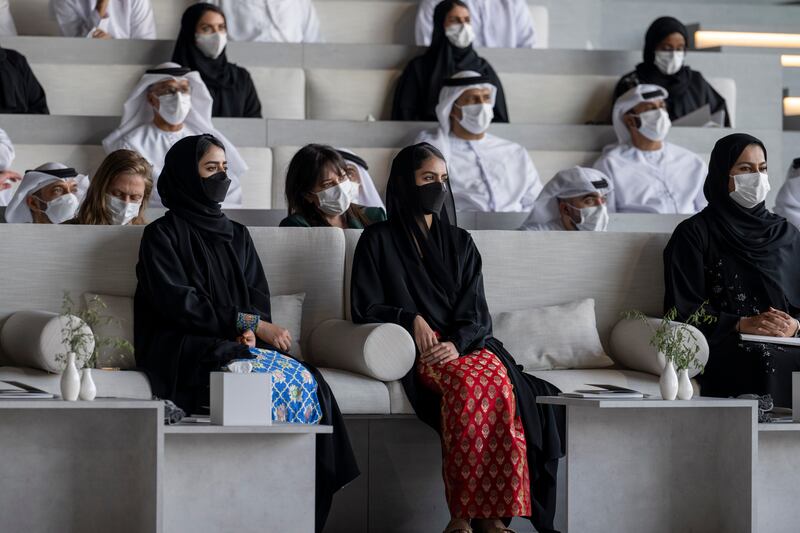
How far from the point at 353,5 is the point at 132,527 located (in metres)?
5.39

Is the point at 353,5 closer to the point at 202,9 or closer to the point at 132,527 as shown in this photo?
the point at 202,9

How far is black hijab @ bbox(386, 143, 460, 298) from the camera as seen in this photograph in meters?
4.45

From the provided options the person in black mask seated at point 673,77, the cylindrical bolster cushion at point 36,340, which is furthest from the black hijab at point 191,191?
the person in black mask seated at point 673,77

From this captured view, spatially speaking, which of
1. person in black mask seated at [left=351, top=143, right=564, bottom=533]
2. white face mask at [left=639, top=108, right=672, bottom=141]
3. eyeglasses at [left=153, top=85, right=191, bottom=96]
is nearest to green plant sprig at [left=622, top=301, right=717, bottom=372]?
person in black mask seated at [left=351, top=143, right=564, bottom=533]

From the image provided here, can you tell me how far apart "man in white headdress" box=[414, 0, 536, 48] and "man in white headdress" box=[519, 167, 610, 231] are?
260 centimetres

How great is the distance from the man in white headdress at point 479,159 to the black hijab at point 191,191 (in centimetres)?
240

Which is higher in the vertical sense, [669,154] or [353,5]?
[353,5]

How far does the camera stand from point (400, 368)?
4133 mm

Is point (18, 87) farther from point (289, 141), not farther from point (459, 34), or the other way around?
point (459, 34)

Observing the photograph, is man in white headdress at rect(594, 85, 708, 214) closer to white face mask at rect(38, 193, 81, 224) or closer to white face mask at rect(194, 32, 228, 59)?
white face mask at rect(194, 32, 228, 59)

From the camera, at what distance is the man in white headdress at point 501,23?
26.6ft

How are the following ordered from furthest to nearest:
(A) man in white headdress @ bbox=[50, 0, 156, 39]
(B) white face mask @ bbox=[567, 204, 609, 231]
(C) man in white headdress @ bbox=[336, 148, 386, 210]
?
(A) man in white headdress @ bbox=[50, 0, 156, 39], (C) man in white headdress @ bbox=[336, 148, 386, 210], (B) white face mask @ bbox=[567, 204, 609, 231]

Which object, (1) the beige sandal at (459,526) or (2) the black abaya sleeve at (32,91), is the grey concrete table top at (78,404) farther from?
(2) the black abaya sleeve at (32,91)

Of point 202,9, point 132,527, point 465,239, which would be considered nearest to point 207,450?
point 132,527
